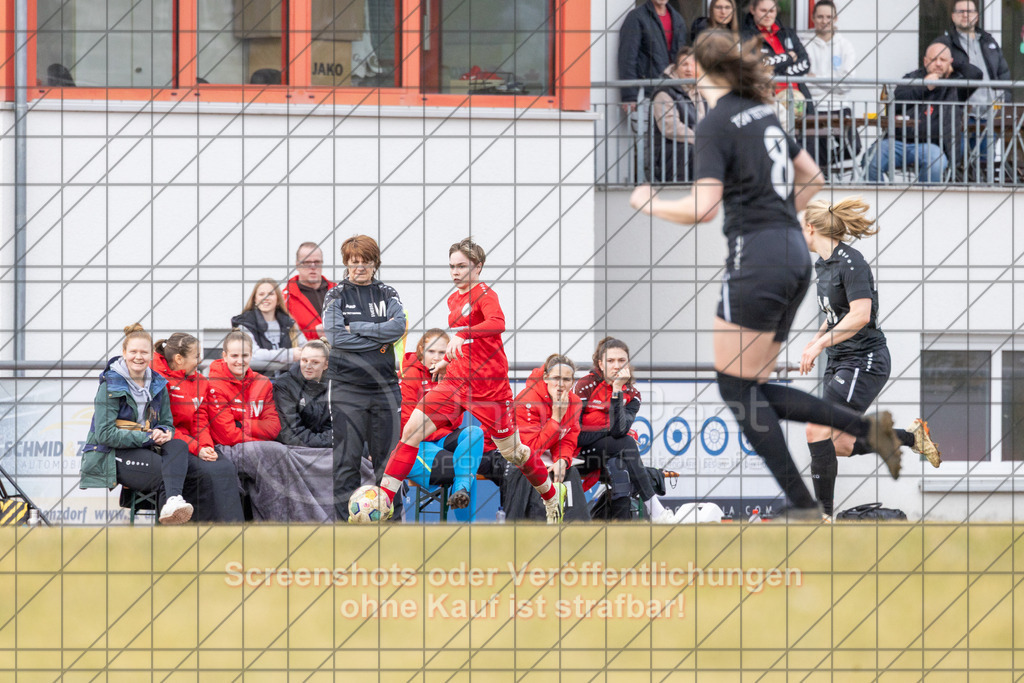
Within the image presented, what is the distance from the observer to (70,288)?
20.9 feet

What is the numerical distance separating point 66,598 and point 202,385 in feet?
4.31

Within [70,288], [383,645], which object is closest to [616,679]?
[383,645]

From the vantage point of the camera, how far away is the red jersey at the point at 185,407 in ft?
15.1

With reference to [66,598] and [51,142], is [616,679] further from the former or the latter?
[51,142]

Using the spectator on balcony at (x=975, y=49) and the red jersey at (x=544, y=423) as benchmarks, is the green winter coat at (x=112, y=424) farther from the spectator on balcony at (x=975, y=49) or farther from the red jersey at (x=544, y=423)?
the spectator on balcony at (x=975, y=49)

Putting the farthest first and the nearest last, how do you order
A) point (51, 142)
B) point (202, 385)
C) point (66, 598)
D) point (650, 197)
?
point (51, 142) → point (202, 385) → point (66, 598) → point (650, 197)

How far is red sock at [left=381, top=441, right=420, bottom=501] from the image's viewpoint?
4.69 metres

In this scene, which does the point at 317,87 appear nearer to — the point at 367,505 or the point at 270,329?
the point at 270,329

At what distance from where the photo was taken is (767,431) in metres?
3.65

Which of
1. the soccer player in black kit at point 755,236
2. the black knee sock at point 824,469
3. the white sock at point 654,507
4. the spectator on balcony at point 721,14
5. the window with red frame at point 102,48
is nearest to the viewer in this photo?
the soccer player in black kit at point 755,236

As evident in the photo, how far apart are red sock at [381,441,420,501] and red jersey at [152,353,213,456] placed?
717 mm

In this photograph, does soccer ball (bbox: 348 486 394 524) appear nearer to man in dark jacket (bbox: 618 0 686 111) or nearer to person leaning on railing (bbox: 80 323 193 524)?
person leaning on railing (bbox: 80 323 193 524)

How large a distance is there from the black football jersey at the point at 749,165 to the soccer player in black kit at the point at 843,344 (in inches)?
22.1

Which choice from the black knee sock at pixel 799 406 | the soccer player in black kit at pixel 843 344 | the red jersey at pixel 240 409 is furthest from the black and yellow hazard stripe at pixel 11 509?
the soccer player in black kit at pixel 843 344
